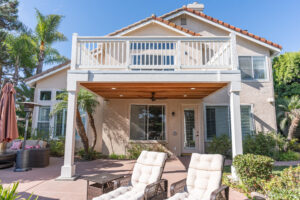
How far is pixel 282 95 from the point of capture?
47.0ft

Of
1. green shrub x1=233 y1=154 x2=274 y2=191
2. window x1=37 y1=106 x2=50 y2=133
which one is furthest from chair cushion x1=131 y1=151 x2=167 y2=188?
window x1=37 y1=106 x2=50 y2=133

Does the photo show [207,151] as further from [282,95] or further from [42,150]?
[282,95]

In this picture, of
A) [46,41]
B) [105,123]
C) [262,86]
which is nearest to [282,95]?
[262,86]

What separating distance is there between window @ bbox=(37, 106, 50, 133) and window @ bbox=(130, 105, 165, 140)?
189 inches

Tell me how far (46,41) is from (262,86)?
52.3 ft

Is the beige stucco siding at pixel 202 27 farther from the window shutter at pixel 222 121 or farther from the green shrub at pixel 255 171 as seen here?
the green shrub at pixel 255 171

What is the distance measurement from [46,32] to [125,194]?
1573 centimetres

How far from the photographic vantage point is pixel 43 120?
1010 cm

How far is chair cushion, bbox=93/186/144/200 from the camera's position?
10.2 ft

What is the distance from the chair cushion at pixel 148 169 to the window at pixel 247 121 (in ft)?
22.0

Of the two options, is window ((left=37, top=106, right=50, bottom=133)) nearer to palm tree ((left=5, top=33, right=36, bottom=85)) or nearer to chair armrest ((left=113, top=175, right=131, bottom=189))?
palm tree ((left=5, top=33, right=36, bottom=85))

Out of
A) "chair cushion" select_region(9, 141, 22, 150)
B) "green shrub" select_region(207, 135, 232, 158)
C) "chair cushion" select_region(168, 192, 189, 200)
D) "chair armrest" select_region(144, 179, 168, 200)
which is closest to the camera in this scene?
"chair armrest" select_region(144, 179, 168, 200)

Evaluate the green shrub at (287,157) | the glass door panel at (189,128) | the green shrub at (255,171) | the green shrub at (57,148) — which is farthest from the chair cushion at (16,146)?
the green shrub at (287,157)

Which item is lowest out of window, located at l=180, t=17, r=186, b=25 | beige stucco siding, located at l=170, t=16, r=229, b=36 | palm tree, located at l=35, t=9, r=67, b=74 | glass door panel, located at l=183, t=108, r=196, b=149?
glass door panel, located at l=183, t=108, r=196, b=149
